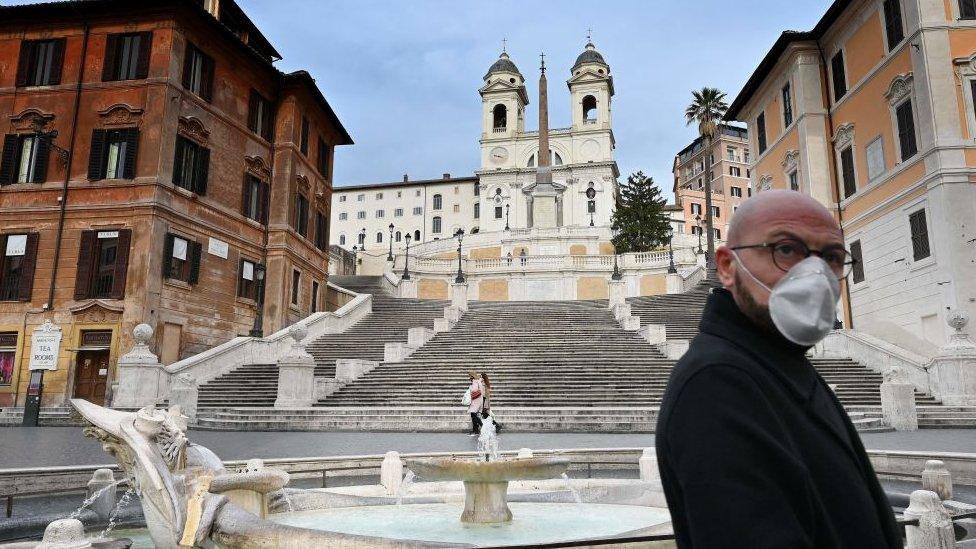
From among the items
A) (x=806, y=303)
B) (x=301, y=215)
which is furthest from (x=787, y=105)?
(x=806, y=303)

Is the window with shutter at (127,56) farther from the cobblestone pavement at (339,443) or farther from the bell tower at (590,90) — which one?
the bell tower at (590,90)

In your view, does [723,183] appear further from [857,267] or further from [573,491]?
[573,491]

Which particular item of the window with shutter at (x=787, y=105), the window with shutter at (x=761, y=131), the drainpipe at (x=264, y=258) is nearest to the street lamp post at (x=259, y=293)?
the drainpipe at (x=264, y=258)

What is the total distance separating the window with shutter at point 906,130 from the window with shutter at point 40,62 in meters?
33.5

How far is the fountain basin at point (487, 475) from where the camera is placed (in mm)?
6539

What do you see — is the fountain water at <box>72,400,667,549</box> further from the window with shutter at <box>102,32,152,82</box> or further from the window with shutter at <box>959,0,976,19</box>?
the window with shutter at <box>102,32,152,82</box>

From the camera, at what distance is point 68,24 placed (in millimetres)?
27312

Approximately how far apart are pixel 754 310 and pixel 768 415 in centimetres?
33

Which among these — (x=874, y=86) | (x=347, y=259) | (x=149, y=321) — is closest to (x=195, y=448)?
(x=149, y=321)

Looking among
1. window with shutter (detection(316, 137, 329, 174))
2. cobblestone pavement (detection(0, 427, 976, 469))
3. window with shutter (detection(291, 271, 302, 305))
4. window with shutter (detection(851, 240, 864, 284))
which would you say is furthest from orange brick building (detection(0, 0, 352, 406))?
window with shutter (detection(851, 240, 864, 284))

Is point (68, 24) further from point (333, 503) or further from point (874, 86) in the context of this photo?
point (874, 86)

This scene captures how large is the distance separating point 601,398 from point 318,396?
861cm

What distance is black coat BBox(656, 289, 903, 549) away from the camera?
139 centimetres

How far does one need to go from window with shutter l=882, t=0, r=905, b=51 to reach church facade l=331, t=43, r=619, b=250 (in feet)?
187
